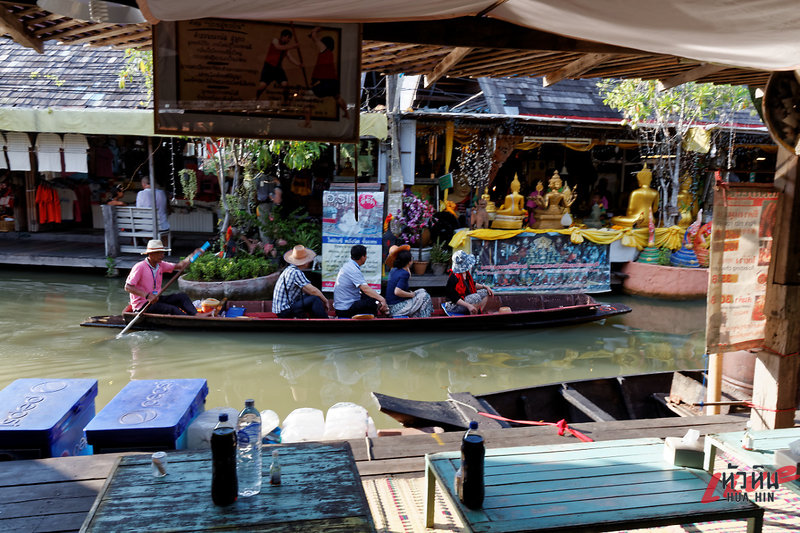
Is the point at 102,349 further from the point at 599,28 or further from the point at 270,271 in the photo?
the point at 599,28

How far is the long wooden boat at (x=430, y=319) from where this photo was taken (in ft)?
27.6

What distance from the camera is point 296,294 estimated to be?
8594 millimetres

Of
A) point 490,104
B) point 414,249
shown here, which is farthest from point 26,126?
point 490,104

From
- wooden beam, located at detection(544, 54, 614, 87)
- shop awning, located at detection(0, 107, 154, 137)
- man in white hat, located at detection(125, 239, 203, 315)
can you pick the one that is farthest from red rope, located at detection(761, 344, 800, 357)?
shop awning, located at detection(0, 107, 154, 137)

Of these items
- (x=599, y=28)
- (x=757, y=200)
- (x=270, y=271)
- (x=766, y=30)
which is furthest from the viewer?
(x=270, y=271)

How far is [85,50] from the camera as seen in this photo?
1372 cm

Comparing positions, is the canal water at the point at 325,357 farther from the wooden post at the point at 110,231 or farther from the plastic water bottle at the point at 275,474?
the plastic water bottle at the point at 275,474

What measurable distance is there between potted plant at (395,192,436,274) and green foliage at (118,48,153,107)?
516cm

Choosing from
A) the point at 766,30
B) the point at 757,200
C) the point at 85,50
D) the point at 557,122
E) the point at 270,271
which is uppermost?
the point at 85,50

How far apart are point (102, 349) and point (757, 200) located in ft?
25.8

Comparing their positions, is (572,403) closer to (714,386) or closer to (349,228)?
(714,386)

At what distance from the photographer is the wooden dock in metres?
2.79

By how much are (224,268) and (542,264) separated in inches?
232

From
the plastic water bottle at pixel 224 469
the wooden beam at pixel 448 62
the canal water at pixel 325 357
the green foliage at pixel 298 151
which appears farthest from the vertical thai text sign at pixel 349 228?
the plastic water bottle at pixel 224 469
